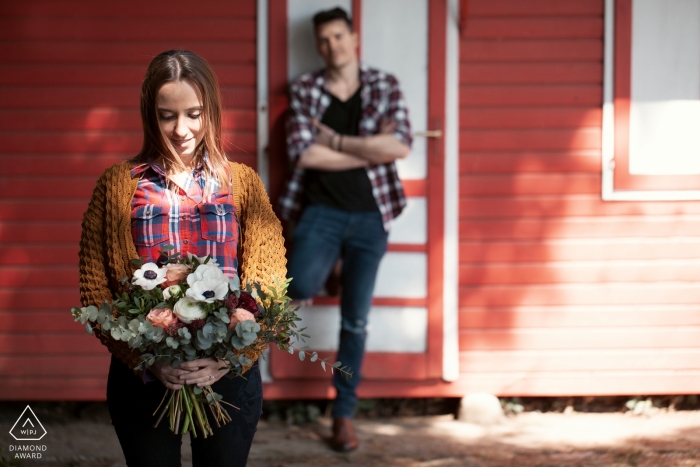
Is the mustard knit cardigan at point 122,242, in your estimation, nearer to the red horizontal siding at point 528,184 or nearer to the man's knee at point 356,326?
the man's knee at point 356,326

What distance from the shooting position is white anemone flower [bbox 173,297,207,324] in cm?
193

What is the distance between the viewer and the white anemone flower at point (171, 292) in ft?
6.46

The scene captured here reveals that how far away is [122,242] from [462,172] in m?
2.71

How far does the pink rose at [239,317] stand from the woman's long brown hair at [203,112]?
0.42 metres

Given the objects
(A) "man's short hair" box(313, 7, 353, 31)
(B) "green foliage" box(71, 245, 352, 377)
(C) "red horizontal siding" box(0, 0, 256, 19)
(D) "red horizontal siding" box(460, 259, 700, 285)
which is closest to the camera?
(B) "green foliage" box(71, 245, 352, 377)

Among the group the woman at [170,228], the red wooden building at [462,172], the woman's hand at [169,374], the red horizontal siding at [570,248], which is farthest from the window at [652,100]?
the woman's hand at [169,374]

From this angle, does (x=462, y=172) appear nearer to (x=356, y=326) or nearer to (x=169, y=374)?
(x=356, y=326)

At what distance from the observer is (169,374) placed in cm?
201

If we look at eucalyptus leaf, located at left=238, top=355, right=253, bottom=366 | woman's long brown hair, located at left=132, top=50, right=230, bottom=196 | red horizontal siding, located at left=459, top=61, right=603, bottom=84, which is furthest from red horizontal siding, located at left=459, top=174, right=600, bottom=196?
eucalyptus leaf, located at left=238, top=355, right=253, bottom=366

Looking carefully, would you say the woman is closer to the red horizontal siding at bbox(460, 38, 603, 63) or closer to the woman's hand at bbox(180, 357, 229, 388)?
the woman's hand at bbox(180, 357, 229, 388)

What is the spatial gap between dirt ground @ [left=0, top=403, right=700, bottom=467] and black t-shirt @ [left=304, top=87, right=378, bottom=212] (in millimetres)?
1311

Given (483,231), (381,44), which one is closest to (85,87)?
(381,44)

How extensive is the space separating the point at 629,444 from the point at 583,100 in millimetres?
1922

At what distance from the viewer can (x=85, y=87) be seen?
174 inches
